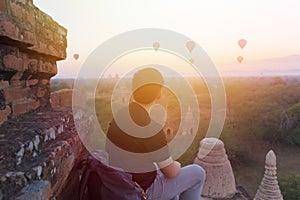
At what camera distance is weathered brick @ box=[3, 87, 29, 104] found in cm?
160

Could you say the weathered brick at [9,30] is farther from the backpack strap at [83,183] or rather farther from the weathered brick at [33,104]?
the backpack strap at [83,183]

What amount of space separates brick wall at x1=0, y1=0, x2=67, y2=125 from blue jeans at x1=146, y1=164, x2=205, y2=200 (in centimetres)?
99

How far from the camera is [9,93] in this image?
5.32ft

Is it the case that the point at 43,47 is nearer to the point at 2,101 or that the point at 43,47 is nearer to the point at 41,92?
the point at 41,92

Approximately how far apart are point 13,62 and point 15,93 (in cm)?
20

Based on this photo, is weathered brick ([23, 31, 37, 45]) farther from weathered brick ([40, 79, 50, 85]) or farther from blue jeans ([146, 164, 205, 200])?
blue jeans ([146, 164, 205, 200])

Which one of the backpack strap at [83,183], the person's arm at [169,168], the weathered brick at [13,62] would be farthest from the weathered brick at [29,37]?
the person's arm at [169,168]

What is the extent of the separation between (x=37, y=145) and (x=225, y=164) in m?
3.62

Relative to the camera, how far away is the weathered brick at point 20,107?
1662mm

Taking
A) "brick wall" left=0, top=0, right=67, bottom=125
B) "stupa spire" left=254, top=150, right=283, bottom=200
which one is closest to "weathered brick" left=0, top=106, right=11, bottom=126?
"brick wall" left=0, top=0, right=67, bottom=125

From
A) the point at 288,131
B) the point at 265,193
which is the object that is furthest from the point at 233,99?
the point at 265,193

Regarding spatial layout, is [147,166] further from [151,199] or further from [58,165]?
[58,165]

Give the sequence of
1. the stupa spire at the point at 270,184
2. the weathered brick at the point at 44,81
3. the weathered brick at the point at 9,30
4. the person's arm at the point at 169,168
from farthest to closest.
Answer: the stupa spire at the point at 270,184 → the weathered brick at the point at 44,81 → the person's arm at the point at 169,168 → the weathered brick at the point at 9,30

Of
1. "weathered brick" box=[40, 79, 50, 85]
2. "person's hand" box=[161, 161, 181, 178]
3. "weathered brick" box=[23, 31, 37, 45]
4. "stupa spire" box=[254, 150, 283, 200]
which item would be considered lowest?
"stupa spire" box=[254, 150, 283, 200]
